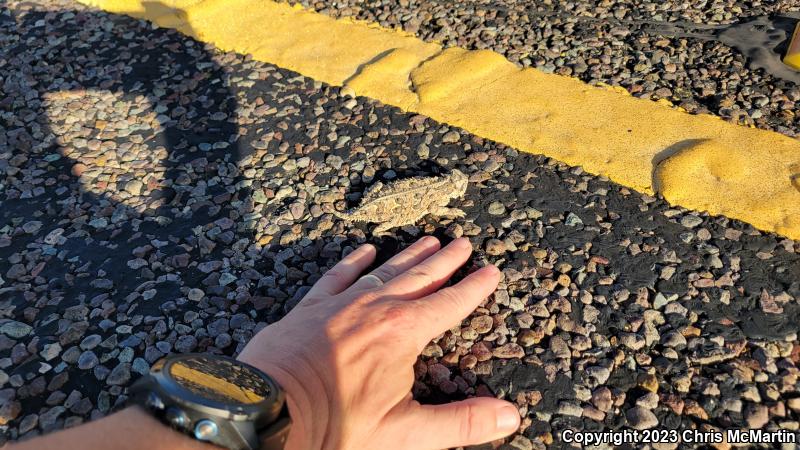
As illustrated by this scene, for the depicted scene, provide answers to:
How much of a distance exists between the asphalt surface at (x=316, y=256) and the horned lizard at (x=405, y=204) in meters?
0.05

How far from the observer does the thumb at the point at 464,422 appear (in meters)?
2.23

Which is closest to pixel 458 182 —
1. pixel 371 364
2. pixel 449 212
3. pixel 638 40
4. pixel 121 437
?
pixel 449 212

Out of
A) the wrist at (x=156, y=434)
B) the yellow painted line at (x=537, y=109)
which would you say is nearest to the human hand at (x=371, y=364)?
the wrist at (x=156, y=434)

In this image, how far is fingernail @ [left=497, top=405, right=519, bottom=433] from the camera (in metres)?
2.33

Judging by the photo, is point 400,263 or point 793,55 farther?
point 793,55

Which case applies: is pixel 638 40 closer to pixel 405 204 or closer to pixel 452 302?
pixel 405 204

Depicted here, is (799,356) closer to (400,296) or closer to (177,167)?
(400,296)

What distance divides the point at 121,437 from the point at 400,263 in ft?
4.50

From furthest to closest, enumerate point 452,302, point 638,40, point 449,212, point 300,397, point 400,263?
point 638,40 < point 449,212 < point 400,263 < point 452,302 < point 300,397

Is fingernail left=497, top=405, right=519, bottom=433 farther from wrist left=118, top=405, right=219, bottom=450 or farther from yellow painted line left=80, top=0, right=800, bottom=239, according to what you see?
yellow painted line left=80, top=0, right=800, bottom=239

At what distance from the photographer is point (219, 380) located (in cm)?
185

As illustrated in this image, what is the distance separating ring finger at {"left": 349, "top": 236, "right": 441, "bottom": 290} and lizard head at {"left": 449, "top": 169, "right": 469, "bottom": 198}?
367 mm

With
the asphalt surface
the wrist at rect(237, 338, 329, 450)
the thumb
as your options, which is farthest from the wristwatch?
the asphalt surface

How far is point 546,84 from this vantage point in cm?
390
